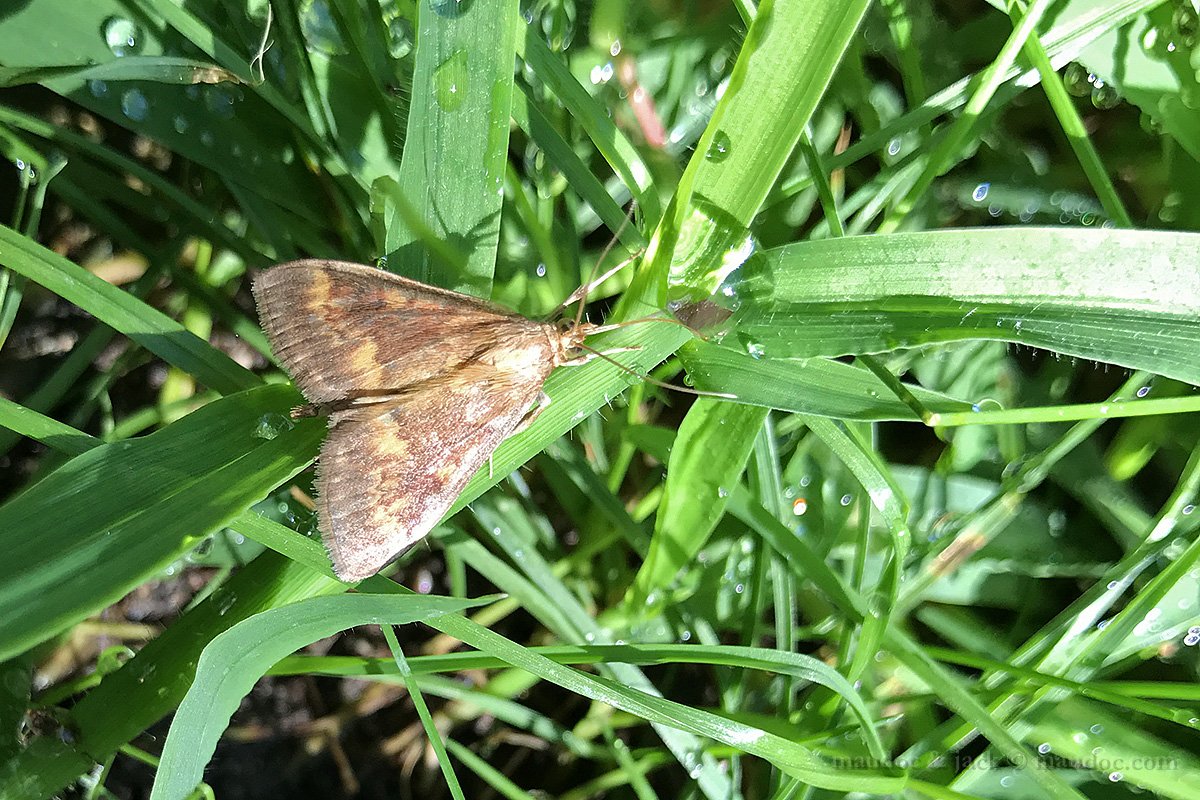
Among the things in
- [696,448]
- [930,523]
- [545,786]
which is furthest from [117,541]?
[930,523]

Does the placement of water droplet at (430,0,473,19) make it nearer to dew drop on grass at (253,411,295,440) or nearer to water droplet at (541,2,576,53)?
water droplet at (541,2,576,53)

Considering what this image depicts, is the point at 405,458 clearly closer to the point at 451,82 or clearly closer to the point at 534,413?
the point at 534,413

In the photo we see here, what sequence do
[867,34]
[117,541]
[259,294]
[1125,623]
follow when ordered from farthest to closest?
1. [867,34]
2. [1125,623]
3. [259,294]
4. [117,541]

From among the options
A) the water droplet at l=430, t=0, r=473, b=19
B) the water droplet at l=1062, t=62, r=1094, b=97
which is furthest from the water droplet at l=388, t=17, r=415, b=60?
the water droplet at l=1062, t=62, r=1094, b=97

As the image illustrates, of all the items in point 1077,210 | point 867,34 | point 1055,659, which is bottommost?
point 1055,659

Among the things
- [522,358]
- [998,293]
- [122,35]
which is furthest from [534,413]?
[122,35]

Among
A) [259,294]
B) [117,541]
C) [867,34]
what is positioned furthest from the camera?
[867,34]

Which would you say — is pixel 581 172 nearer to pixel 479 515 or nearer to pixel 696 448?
pixel 696 448

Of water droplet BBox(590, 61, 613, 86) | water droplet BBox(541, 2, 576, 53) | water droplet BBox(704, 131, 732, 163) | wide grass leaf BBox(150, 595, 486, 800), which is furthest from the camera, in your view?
water droplet BBox(590, 61, 613, 86)
